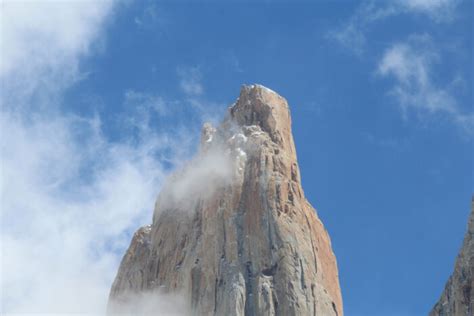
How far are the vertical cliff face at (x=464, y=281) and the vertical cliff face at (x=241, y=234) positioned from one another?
55222 mm

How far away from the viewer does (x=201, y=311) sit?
151m

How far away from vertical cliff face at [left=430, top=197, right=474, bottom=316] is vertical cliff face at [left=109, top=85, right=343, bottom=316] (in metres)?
55.2

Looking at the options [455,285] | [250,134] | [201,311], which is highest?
[250,134]

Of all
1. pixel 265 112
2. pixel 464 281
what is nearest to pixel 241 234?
pixel 265 112

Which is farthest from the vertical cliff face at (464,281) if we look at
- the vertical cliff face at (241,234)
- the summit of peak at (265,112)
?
the summit of peak at (265,112)

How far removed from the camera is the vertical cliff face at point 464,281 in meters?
89.0

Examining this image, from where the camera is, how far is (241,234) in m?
155

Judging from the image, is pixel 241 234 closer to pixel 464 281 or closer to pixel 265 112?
pixel 265 112

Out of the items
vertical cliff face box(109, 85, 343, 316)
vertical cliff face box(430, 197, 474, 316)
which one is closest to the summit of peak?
vertical cliff face box(109, 85, 343, 316)

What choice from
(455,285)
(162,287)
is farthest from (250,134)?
(455,285)

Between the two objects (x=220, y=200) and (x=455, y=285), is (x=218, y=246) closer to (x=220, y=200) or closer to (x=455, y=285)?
(x=220, y=200)

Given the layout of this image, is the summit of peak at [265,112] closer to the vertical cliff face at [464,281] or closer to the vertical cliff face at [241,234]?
the vertical cliff face at [241,234]

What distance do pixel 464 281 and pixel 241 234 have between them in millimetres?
67025

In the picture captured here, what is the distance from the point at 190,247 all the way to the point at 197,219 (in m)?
4.70
